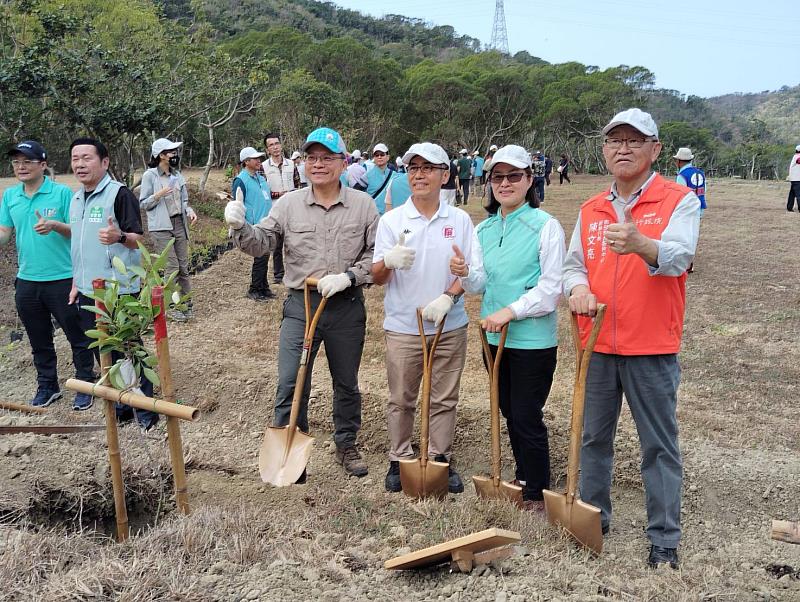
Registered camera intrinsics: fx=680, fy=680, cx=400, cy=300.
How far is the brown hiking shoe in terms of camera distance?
417cm

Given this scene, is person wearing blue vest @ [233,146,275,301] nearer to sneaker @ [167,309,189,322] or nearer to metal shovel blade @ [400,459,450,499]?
sneaker @ [167,309,189,322]

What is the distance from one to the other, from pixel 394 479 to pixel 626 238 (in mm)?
2037

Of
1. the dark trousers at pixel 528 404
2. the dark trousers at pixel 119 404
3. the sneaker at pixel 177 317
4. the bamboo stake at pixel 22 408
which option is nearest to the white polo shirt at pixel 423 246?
the dark trousers at pixel 528 404

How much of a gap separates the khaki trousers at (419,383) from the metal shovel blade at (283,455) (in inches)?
22.8

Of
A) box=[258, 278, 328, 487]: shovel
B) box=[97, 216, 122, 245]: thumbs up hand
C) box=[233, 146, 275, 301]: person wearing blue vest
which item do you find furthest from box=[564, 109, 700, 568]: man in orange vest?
box=[233, 146, 275, 301]: person wearing blue vest

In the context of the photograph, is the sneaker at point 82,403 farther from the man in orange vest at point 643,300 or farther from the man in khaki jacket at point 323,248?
the man in orange vest at point 643,300

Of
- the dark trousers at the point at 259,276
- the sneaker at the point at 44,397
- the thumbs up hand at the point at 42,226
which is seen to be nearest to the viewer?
the thumbs up hand at the point at 42,226

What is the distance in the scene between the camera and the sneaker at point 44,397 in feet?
17.4

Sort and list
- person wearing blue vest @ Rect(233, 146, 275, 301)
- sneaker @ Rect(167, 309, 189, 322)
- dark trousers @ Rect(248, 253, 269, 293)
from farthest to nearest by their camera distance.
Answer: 1. dark trousers @ Rect(248, 253, 269, 293)
2. person wearing blue vest @ Rect(233, 146, 275, 301)
3. sneaker @ Rect(167, 309, 189, 322)

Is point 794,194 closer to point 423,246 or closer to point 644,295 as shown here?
point 423,246

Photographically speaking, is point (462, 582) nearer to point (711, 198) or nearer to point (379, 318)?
point (379, 318)

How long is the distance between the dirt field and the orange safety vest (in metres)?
0.97

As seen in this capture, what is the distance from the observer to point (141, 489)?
3.84 meters

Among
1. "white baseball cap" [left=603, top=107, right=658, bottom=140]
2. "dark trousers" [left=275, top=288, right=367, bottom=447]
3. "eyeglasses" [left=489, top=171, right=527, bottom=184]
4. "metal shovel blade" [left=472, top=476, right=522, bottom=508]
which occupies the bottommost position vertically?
"metal shovel blade" [left=472, top=476, right=522, bottom=508]
